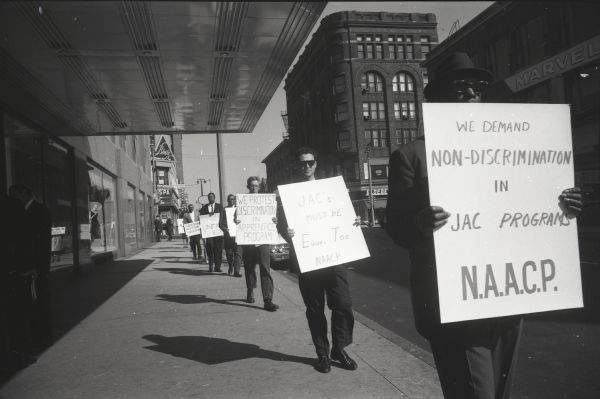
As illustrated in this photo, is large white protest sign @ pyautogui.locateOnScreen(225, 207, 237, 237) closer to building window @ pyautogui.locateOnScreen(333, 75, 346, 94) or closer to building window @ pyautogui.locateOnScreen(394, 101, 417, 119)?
building window @ pyautogui.locateOnScreen(333, 75, 346, 94)

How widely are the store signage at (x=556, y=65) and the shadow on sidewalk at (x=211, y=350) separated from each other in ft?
68.7

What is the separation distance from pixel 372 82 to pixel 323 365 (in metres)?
61.8

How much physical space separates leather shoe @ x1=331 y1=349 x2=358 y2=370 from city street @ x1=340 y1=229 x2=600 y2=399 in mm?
1244

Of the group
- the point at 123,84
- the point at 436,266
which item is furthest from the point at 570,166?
the point at 123,84

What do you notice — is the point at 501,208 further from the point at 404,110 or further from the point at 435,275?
the point at 404,110

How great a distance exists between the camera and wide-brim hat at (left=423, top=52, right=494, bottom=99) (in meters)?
2.37

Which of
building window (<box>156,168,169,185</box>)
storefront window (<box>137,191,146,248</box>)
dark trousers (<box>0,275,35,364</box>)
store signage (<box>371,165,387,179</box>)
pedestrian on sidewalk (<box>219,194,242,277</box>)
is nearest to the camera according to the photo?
dark trousers (<box>0,275,35,364</box>)

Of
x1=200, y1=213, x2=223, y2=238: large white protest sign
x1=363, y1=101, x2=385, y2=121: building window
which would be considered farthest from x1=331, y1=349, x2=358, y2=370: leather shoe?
x1=363, y1=101, x2=385, y2=121: building window

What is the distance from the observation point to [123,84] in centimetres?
898

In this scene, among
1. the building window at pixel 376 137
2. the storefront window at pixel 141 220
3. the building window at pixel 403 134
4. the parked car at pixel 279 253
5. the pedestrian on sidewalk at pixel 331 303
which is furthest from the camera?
the building window at pixel 403 134

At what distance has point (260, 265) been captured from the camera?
296 inches

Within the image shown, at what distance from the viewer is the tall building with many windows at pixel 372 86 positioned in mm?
62250

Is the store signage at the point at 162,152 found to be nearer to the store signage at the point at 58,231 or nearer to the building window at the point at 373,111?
the building window at the point at 373,111

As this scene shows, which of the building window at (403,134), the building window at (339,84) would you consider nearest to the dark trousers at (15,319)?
the building window at (339,84)
